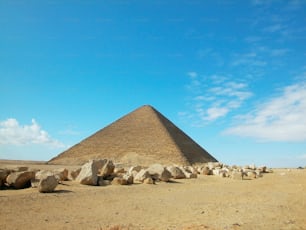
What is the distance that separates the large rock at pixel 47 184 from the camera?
31.6 feet

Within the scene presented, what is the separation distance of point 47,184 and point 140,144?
39399 millimetres

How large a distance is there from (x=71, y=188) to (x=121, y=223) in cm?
527

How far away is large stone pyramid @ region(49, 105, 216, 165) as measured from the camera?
45.2m

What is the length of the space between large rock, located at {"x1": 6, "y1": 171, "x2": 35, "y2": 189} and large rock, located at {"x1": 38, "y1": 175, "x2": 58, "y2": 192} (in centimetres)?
111

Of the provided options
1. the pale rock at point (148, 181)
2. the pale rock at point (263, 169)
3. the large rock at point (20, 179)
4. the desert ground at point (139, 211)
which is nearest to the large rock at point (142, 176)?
the pale rock at point (148, 181)

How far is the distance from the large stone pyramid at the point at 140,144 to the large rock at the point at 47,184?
32894 millimetres

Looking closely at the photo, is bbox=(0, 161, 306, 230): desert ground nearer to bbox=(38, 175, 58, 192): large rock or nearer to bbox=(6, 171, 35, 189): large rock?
bbox=(38, 175, 58, 192): large rock

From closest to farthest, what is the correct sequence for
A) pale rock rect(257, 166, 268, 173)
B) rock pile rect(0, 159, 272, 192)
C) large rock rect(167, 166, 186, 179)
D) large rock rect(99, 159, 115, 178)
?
rock pile rect(0, 159, 272, 192), large rock rect(99, 159, 115, 178), large rock rect(167, 166, 186, 179), pale rock rect(257, 166, 268, 173)

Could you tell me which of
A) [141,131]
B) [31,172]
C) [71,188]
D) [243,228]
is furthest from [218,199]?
[141,131]

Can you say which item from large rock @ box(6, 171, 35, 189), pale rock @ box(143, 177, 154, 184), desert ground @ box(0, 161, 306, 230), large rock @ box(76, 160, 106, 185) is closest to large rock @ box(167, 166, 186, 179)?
pale rock @ box(143, 177, 154, 184)

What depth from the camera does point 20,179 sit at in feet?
34.3

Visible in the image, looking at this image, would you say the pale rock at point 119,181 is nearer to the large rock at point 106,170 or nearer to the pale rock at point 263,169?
the large rock at point 106,170

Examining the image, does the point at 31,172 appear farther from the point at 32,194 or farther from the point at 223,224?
the point at 223,224

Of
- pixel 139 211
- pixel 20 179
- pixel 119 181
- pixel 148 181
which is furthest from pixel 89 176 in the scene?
pixel 139 211
